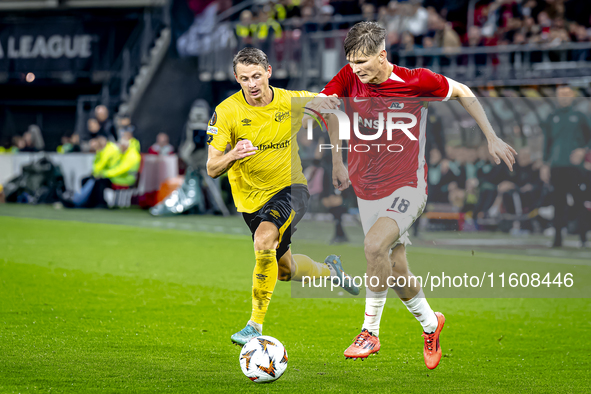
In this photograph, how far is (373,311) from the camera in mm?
4801

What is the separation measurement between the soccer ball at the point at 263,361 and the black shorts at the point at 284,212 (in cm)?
107

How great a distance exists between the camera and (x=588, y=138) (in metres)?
9.91

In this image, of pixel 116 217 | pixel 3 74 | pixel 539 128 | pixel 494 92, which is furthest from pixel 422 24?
pixel 3 74

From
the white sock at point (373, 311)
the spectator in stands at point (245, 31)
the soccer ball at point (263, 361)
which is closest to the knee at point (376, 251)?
the white sock at point (373, 311)

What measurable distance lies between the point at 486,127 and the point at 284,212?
56.3 inches

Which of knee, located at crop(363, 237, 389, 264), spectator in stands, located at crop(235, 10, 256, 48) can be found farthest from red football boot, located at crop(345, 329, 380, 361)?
spectator in stands, located at crop(235, 10, 256, 48)

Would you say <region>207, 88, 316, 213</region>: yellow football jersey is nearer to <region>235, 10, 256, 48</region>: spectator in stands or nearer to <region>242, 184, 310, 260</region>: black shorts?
<region>242, 184, 310, 260</region>: black shorts

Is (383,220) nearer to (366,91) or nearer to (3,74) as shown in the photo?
(366,91)

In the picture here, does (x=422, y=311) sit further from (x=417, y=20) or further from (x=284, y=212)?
(x=417, y=20)

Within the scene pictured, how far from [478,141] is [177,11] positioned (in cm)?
1536

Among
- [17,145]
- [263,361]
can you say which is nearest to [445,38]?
[263,361]

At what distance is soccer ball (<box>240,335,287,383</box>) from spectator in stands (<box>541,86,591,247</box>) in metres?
6.73

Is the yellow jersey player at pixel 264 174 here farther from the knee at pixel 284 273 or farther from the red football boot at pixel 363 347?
the red football boot at pixel 363 347

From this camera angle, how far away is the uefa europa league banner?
76.4 feet
